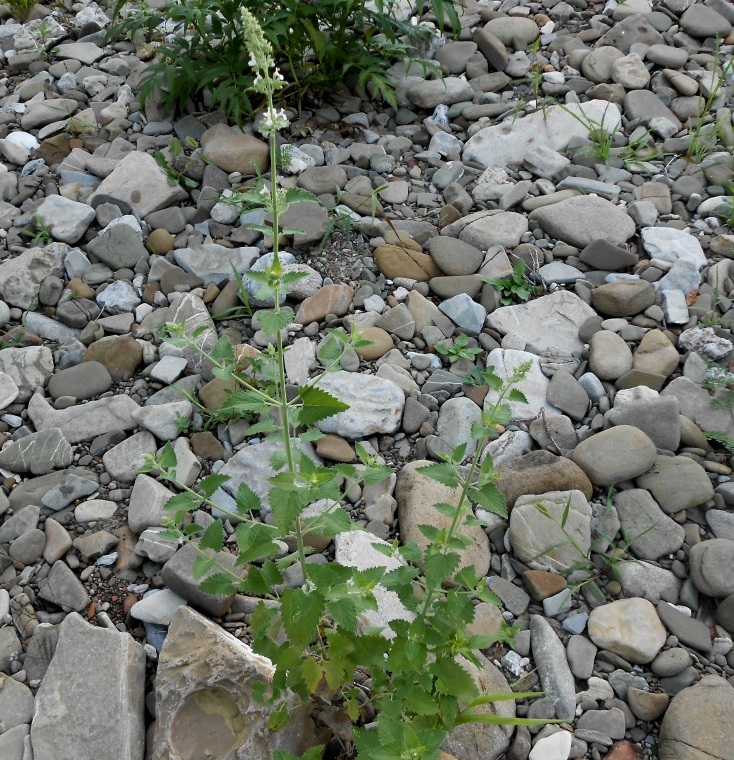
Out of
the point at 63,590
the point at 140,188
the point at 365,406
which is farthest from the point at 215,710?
the point at 140,188

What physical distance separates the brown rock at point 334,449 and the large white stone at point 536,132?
1827 mm

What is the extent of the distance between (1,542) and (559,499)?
5.77ft

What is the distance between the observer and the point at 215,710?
6.91 ft

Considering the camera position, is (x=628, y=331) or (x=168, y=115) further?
(x=168, y=115)

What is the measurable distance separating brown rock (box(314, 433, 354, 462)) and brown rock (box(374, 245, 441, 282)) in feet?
2.94

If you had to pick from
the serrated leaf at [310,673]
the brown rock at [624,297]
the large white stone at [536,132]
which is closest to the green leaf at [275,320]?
the serrated leaf at [310,673]

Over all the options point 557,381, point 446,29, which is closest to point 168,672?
point 557,381

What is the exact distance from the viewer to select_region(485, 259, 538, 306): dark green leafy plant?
10.9ft

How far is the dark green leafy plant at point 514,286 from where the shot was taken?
3.31 meters

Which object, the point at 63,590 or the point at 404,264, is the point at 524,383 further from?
the point at 63,590

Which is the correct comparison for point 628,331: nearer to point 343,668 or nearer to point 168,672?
point 343,668

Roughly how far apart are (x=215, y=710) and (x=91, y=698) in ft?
1.10

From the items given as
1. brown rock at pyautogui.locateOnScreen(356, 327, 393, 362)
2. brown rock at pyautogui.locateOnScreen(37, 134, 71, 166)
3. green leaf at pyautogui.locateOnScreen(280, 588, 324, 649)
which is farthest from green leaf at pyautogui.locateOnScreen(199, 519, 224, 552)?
brown rock at pyautogui.locateOnScreen(37, 134, 71, 166)

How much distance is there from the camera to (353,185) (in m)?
3.73
